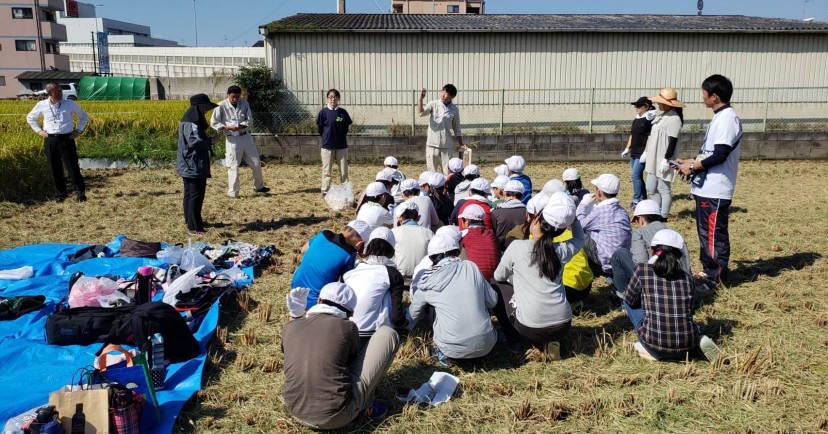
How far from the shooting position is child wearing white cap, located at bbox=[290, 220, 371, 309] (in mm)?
4750

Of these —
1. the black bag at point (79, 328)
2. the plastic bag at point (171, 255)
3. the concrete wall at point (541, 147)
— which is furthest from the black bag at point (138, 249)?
the concrete wall at point (541, 147)

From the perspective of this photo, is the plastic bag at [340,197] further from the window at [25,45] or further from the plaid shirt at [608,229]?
the window at [25,45]

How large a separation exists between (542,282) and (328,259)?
159cm

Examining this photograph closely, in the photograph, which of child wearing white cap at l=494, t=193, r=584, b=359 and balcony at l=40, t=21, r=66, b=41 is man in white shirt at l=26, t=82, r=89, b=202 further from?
balcony at l=40, t=21, r=66, b=41

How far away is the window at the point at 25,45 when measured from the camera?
45969mm

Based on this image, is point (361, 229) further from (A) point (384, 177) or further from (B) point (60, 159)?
(B) point (60, 159)

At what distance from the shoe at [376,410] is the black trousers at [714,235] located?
361 cm

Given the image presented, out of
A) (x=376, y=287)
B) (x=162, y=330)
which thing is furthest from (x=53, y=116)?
(x=376, y=287)

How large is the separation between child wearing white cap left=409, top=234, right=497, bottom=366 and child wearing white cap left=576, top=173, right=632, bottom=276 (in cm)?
176

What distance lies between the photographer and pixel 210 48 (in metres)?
55.0

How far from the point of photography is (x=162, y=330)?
Result: 4.23 metres

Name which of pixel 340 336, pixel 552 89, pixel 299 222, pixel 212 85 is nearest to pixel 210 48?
pixel 212 85

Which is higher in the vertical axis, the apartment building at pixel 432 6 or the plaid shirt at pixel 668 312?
the apartment building at pixel 432 6

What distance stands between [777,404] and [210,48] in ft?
187
